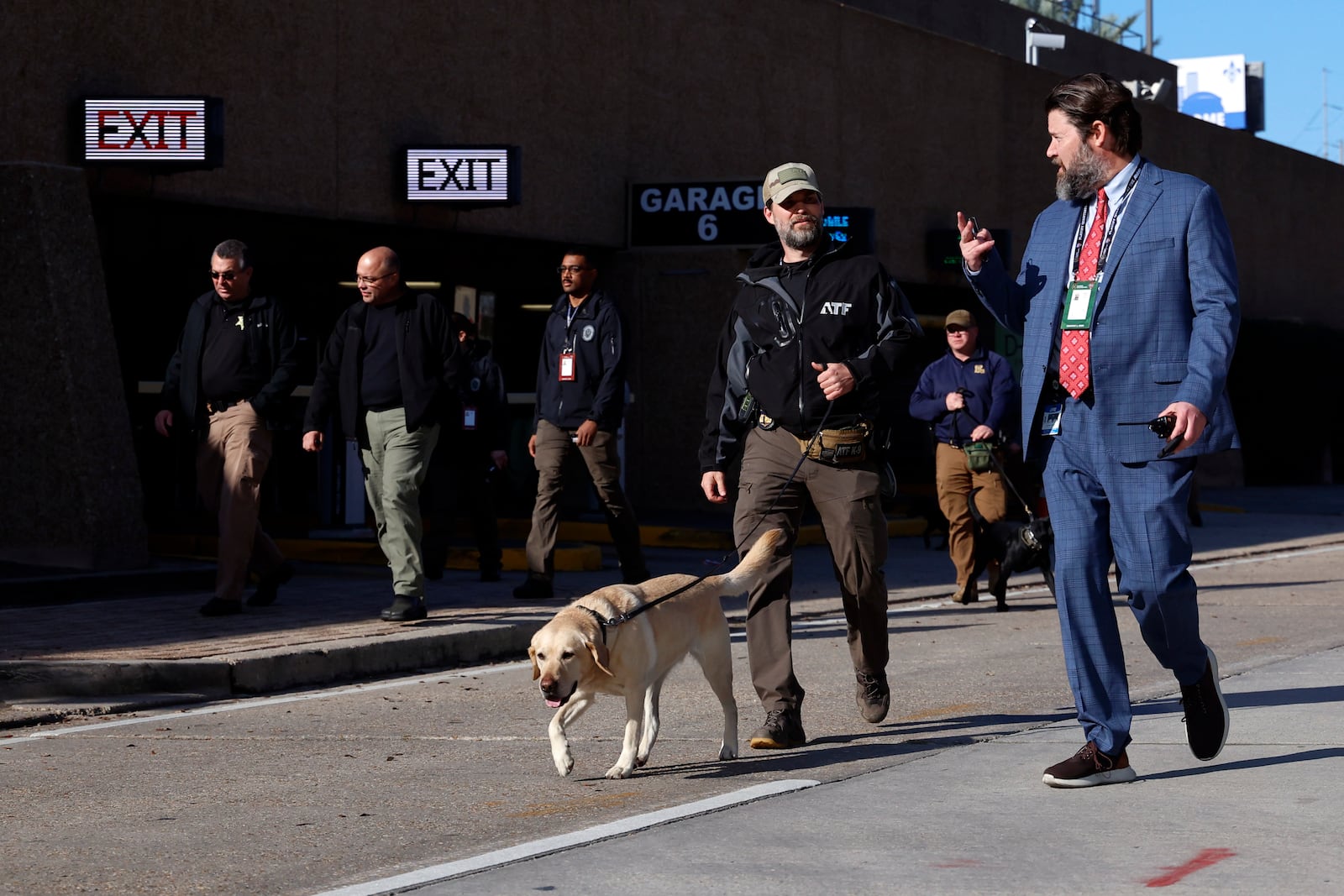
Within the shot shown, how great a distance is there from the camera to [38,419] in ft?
44.4

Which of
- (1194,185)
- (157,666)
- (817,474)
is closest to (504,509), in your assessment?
(157,666)

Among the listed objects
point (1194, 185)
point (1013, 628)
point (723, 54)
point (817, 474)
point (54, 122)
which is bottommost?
point (1013, 628)

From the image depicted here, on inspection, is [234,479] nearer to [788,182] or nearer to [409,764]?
[409,764]

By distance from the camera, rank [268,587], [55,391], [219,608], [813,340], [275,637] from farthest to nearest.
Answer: [55,391] < [268,587] < [219,608] < [275,637] < [813,340]

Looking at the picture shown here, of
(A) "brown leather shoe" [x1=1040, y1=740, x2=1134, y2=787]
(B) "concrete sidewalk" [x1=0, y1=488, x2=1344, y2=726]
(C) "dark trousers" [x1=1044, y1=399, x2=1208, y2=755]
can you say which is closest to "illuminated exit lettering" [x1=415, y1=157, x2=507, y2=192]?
(B) "concrete sidewalk" [x1=0, y1=488, x2=1344, y2=726]

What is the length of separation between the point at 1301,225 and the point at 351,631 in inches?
1208

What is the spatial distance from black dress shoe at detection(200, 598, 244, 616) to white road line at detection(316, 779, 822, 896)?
567cm

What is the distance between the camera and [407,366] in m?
10.5

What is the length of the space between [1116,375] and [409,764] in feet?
9.73

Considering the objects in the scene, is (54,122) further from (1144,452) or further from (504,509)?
(1144,452)

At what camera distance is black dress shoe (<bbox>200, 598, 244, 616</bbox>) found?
36.6 feet

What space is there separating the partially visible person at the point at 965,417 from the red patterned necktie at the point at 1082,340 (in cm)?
644

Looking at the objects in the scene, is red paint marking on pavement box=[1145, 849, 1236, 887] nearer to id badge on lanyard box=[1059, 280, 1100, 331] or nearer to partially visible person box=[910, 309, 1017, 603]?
id badge on lanyard box=[1059, 280, 1100, 331]

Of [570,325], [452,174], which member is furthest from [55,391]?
[452,174]
